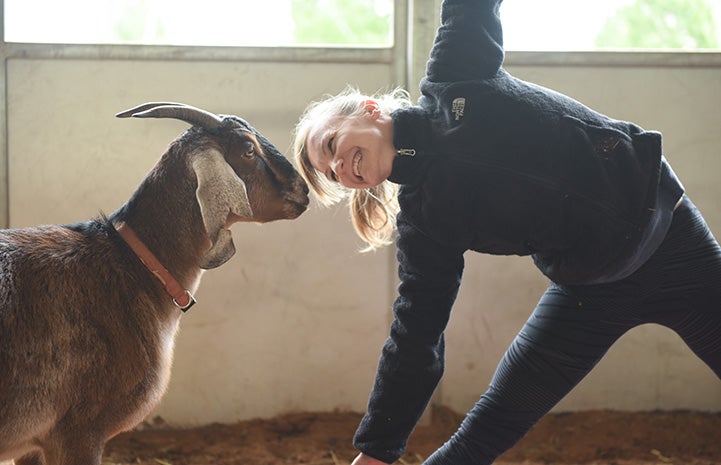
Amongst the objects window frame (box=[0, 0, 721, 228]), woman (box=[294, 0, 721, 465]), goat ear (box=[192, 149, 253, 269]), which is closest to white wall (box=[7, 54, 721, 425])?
window frame (box=[0, 0, 721, 228])

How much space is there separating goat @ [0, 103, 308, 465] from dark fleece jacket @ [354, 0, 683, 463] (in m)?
0.74

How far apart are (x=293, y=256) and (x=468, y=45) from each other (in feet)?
7.87

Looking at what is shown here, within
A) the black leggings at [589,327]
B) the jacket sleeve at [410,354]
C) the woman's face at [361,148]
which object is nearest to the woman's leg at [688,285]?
the black leggings at [589,327]

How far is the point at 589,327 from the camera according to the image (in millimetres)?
2404

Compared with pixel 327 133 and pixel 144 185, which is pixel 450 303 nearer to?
pixel 327 133

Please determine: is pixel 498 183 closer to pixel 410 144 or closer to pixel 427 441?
pixel 410 144

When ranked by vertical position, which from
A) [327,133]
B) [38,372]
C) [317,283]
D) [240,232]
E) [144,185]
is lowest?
[317,283]

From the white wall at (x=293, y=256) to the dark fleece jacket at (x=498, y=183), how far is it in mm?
2132

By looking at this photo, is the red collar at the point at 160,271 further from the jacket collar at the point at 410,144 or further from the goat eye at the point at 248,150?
the jacket collar at the point at 410,144

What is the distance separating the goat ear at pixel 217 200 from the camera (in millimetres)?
2719

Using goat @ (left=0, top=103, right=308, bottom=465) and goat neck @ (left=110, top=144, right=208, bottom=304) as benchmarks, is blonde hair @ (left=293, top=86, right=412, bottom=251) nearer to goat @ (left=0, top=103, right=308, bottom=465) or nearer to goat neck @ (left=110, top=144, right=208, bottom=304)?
goat @ (left=0, top=103, right=308, bottom=465)

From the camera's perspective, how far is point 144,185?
2.86m

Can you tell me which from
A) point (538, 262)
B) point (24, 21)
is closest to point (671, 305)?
point (538, 262)

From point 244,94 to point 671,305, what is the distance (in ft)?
9.17
